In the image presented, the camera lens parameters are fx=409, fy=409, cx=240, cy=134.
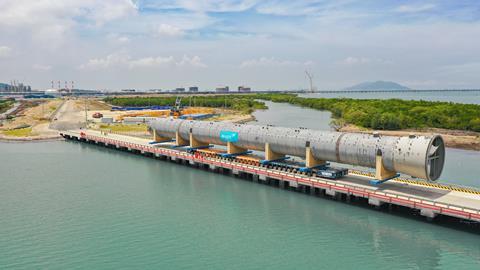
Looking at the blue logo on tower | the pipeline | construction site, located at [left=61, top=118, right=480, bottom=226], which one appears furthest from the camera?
the blue logo on tower

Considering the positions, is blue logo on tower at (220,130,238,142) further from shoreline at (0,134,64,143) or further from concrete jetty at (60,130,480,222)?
shoreline at (0,134,64,143)

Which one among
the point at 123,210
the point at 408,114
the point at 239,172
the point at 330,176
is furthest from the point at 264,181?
the point at 408,114

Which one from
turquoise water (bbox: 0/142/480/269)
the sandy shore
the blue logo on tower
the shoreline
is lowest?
turquoise water (bbox: 0/142/480/269)

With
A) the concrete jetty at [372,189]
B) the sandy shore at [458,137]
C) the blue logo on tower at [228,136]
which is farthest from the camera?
the sandy shore at [458,137]

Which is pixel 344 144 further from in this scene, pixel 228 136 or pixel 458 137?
pixel 458 137

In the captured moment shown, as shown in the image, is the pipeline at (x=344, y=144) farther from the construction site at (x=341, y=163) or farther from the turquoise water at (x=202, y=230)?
the turquoise water at (x=202, y=230)

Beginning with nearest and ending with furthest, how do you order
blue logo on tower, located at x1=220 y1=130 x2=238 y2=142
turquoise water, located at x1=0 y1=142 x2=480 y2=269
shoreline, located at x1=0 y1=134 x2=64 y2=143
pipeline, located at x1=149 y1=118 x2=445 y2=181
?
turquoise water, located at x1=0 y1=142 x2=480 y2=269 < pipeline, located at x1=149 y1=118 x2=445 y2=181 < blue logo on tower, located at x1=220 y1=130 x2=238 y2=142 < shoreline, located at x1=0 y1=134 x2=64 y2=143

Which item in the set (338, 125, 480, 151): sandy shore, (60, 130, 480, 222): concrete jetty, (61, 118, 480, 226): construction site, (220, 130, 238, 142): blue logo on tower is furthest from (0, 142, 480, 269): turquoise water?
(338, 125, 480, 151): sandy shore

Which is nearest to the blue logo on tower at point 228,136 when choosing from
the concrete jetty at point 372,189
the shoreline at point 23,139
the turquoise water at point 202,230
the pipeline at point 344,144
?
the pipeline at point 344,144
